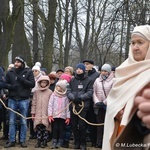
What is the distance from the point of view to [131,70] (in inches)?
94.7

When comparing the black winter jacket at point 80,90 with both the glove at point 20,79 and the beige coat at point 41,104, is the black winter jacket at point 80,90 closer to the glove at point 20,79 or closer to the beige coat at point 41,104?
the beige coat at point 41,104

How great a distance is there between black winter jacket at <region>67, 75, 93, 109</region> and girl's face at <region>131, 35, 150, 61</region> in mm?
4755

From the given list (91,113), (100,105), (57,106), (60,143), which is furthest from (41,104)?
(100,105)

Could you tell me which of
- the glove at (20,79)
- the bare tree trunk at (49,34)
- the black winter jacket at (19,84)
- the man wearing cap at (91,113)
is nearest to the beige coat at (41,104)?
the black winter jacket at (19,84)

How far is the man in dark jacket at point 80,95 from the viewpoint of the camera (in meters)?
7.52

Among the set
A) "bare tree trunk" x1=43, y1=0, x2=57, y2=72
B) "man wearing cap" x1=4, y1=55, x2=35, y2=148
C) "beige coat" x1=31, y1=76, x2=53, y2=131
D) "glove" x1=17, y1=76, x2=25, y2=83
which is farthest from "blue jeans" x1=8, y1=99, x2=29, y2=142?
"bare tree trunk" x1=43, y1=0, x2=57, y2=72

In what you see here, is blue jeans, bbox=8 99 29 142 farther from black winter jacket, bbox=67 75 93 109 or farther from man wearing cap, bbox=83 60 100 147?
man wearing cap, bbox=83 60 100 147

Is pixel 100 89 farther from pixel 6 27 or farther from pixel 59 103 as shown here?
pixel 6 27

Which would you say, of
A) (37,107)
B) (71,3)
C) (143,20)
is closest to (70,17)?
(71,3)

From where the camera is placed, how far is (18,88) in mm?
7555

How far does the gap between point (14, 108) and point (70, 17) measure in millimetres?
22933

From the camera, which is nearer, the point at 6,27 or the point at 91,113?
Result: the point at 91,113

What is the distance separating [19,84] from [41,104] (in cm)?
74

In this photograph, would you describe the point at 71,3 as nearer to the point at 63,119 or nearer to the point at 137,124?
the point at 63,119
